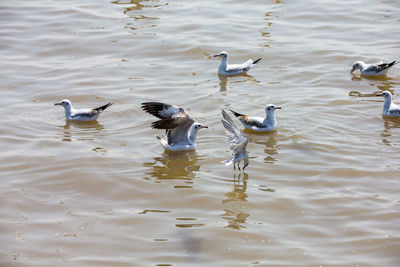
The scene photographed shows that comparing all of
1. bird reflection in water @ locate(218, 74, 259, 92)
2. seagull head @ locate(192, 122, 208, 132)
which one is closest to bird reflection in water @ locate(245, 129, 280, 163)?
seagull head @ locate(192, 122, 208, 132)

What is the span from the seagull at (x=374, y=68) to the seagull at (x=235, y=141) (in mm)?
5838

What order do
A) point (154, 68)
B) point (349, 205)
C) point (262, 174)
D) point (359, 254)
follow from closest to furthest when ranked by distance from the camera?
point (359, 254) < point (349, 205) < point (262, 174) < point (154, 68)

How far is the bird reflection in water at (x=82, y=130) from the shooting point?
40.2ft

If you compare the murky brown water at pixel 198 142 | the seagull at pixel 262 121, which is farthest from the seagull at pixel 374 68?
the seagull at pixel 262 121

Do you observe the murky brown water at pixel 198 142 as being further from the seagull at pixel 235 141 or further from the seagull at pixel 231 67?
the seagull at pixel 235 141

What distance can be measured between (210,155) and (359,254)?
12.6ft

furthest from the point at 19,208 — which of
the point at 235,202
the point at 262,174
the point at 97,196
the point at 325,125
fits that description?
the point at 325,125

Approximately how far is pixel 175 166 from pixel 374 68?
6.23 meters

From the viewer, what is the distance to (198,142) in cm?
1205

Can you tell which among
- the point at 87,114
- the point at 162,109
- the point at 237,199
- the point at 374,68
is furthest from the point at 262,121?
the point at 374,68

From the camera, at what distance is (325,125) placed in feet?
40.9

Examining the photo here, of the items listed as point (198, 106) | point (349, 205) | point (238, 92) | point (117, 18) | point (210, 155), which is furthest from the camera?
point (117, 18)

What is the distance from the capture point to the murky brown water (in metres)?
8.60

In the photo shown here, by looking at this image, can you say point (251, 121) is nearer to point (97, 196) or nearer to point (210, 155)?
point (210, 155)
